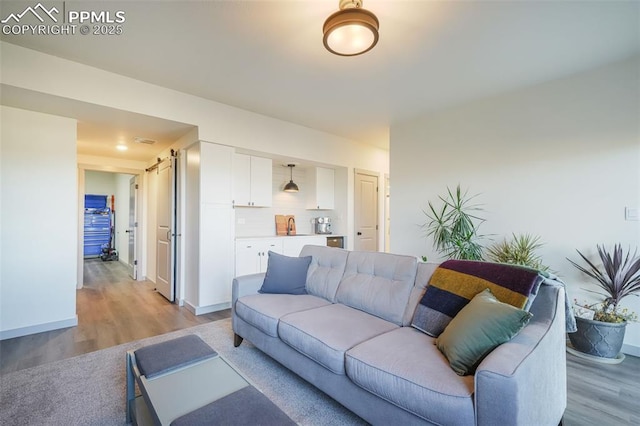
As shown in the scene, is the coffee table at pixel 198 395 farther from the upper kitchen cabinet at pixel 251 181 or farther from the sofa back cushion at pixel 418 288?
the upper kitchen cabinet at pixel 251 181

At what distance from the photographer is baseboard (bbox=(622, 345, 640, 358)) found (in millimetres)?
2592

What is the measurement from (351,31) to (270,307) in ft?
7.00

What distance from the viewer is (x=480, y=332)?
1.39 metres

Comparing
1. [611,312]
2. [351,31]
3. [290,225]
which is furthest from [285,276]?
[611,312]

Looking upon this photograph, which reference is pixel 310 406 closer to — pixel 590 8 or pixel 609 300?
pixel 609 300

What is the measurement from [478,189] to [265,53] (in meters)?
2.97

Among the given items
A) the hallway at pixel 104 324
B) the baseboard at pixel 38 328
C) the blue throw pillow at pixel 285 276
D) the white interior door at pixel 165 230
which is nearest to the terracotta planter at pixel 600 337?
the blue throw pillow at pixel 285 276

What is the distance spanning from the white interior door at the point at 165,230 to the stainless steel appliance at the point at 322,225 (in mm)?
2543

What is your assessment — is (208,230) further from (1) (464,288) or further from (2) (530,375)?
(2) (530,375)

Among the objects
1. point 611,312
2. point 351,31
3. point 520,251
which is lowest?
point 611,312

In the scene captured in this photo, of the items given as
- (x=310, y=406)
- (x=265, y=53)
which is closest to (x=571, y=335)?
(x=310, y=406)

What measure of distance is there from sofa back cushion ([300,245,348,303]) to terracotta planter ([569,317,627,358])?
7.30ft

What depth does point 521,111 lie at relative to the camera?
3.30 m

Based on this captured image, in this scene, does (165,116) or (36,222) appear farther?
(165,116)
